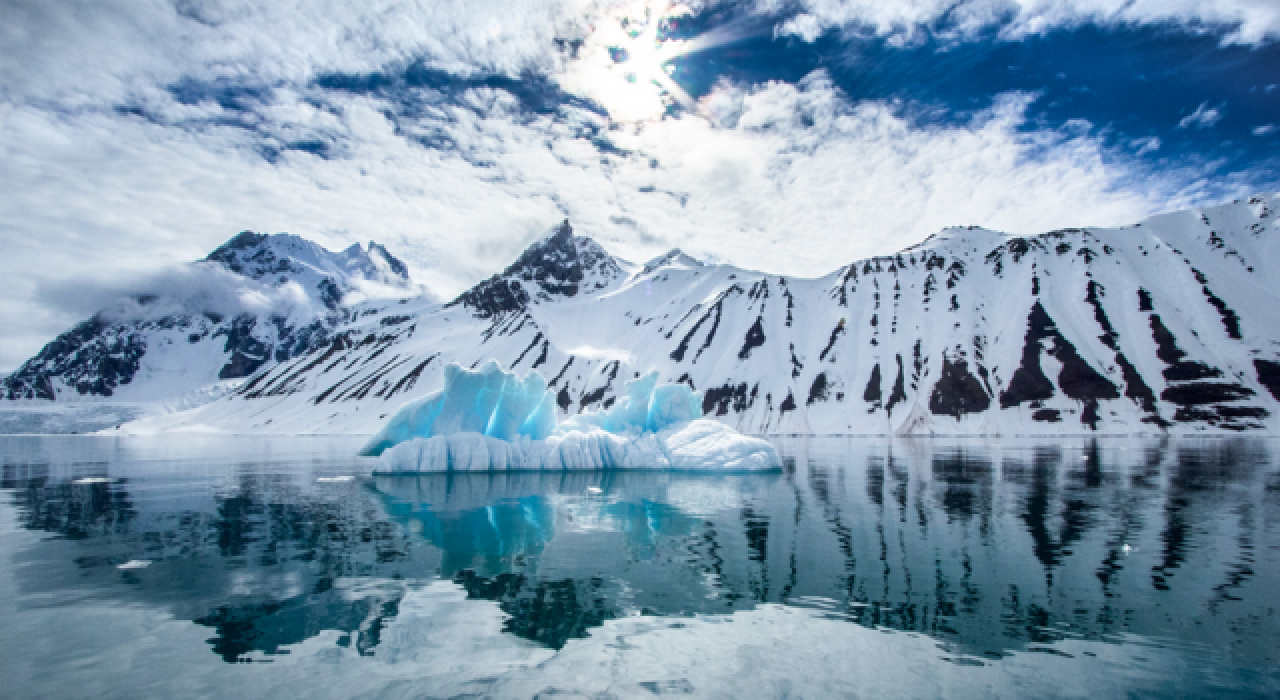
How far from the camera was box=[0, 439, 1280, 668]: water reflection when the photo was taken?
12.6 m

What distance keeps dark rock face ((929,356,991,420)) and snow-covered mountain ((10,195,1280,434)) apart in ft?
1.30

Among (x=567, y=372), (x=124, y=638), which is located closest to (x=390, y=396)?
(x=567, y=372)

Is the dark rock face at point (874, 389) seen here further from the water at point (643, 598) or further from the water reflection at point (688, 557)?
the water at point (643, 598)

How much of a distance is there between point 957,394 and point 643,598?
13264 centimetres

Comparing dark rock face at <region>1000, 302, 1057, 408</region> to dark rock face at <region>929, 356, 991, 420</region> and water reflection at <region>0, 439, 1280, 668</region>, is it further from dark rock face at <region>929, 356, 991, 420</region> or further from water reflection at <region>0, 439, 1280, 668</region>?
water reflection at <region>0, 439, 1280, 668</region>

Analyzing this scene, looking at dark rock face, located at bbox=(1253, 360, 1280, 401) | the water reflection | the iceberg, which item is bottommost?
the water reflection

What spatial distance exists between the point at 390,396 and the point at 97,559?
161m

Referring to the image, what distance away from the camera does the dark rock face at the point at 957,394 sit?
124938mm

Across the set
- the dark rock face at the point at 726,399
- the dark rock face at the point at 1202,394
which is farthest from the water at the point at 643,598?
the dark rock face at the point at 726,399

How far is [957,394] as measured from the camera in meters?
129

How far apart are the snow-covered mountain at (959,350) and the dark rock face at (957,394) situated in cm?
40

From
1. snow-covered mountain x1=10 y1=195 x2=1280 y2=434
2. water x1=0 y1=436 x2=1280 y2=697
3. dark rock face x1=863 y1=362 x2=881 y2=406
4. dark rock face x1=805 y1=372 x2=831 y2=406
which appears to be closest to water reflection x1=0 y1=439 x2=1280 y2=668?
water x1=0 y1=436 x2=1280 y2=697

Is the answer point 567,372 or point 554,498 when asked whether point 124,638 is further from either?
point 567,372

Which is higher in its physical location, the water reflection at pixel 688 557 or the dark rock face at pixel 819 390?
the dark rock face at pixel 819 390
